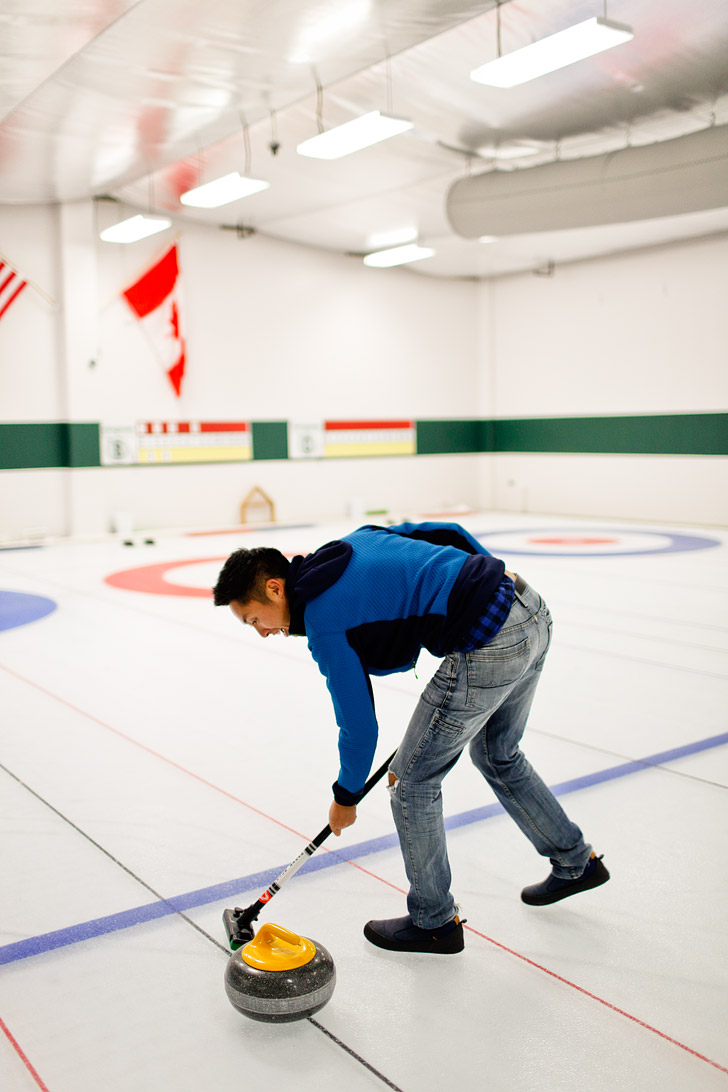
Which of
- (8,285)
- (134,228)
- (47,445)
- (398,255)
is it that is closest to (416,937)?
(134,228)

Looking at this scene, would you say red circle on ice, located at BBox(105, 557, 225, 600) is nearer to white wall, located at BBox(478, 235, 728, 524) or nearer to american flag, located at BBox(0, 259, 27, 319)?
american flag, located at BBox(0, 259, 27, 319)

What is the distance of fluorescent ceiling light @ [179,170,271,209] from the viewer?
9.46 metres

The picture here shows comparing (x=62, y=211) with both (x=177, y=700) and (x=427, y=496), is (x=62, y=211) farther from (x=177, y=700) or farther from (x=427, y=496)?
(x=177, y=700)

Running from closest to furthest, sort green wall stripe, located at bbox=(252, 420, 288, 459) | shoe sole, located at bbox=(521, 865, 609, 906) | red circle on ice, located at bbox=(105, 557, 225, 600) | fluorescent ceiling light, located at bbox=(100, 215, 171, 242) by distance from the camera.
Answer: shoe sole, located at bbox=(521, 865, 609, 906) < red circle on ice, located at bbox=(105, 557, 225, 600) < fluorescent ceiling light, located at bbox=(100, 215, 171, 242) < green wall stripe, located at bbox=(252, 420, 288, 459)

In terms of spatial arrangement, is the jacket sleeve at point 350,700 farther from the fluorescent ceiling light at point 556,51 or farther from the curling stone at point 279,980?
the fluorescent ceiling light at point 556,51

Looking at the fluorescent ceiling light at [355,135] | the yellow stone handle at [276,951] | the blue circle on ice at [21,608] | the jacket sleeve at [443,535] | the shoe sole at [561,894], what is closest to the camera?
the yellow stone handle at [276,951]

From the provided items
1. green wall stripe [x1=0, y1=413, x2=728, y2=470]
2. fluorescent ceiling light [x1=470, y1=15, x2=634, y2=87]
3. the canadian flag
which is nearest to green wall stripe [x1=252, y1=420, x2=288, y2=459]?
green wall stripe [x1=0, y1=413, x2=728, y2=470]

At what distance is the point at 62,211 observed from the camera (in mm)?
11648

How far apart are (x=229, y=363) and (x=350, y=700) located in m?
11.6

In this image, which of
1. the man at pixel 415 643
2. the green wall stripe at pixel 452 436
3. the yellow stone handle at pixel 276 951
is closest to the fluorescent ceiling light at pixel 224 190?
the green wall stripe at pixel 452 436

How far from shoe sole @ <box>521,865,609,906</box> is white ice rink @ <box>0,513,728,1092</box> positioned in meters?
0.03

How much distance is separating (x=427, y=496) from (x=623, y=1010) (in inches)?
542

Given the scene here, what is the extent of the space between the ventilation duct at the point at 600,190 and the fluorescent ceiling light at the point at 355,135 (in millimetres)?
2164

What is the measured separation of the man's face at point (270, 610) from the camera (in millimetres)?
2170
